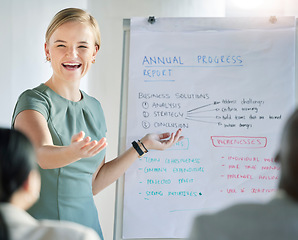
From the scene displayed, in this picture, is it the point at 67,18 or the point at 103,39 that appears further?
the point at 103,39

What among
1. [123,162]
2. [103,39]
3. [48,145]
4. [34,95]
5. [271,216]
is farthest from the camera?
[103,39]

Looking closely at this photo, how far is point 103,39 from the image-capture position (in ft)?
10.0

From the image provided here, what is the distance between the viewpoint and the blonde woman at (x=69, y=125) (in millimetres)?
1943

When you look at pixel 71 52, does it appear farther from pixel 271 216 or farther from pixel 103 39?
pixel 271 216

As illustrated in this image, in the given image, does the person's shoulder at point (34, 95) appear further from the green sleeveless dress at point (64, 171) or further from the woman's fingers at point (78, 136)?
the woman's fingers at point (78, 136)

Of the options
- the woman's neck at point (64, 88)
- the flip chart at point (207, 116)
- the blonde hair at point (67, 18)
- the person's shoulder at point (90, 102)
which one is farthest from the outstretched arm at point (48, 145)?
the flip chart at point (207, 116)

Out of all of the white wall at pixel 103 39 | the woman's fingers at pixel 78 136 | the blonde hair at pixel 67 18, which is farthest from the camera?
the white wall at pixel 103 39

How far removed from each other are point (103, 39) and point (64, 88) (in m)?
1.01

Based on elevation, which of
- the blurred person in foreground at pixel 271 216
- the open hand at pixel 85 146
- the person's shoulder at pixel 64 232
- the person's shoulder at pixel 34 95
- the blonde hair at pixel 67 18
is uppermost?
the blonde hair at pixel 67 18

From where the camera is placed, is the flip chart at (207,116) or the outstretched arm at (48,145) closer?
the outstretched arm at (48,145)

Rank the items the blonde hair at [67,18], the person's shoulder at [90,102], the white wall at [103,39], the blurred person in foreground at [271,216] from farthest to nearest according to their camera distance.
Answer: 1. the white wall at [103,39]
2. the person's shoulder at [90,102]
3. the blonde hair at [67,18]
4. the blurred person in foreground at [271,216]

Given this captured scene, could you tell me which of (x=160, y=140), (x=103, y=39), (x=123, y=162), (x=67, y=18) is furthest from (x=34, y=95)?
(x=103, y=39)

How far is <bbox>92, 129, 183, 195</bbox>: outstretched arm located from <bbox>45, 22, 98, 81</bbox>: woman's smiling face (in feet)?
1.52

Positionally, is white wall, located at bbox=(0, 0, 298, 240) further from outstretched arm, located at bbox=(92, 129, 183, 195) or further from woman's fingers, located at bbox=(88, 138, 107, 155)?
woman's fingers, located at bbox=(88, 138, 107, 155)
